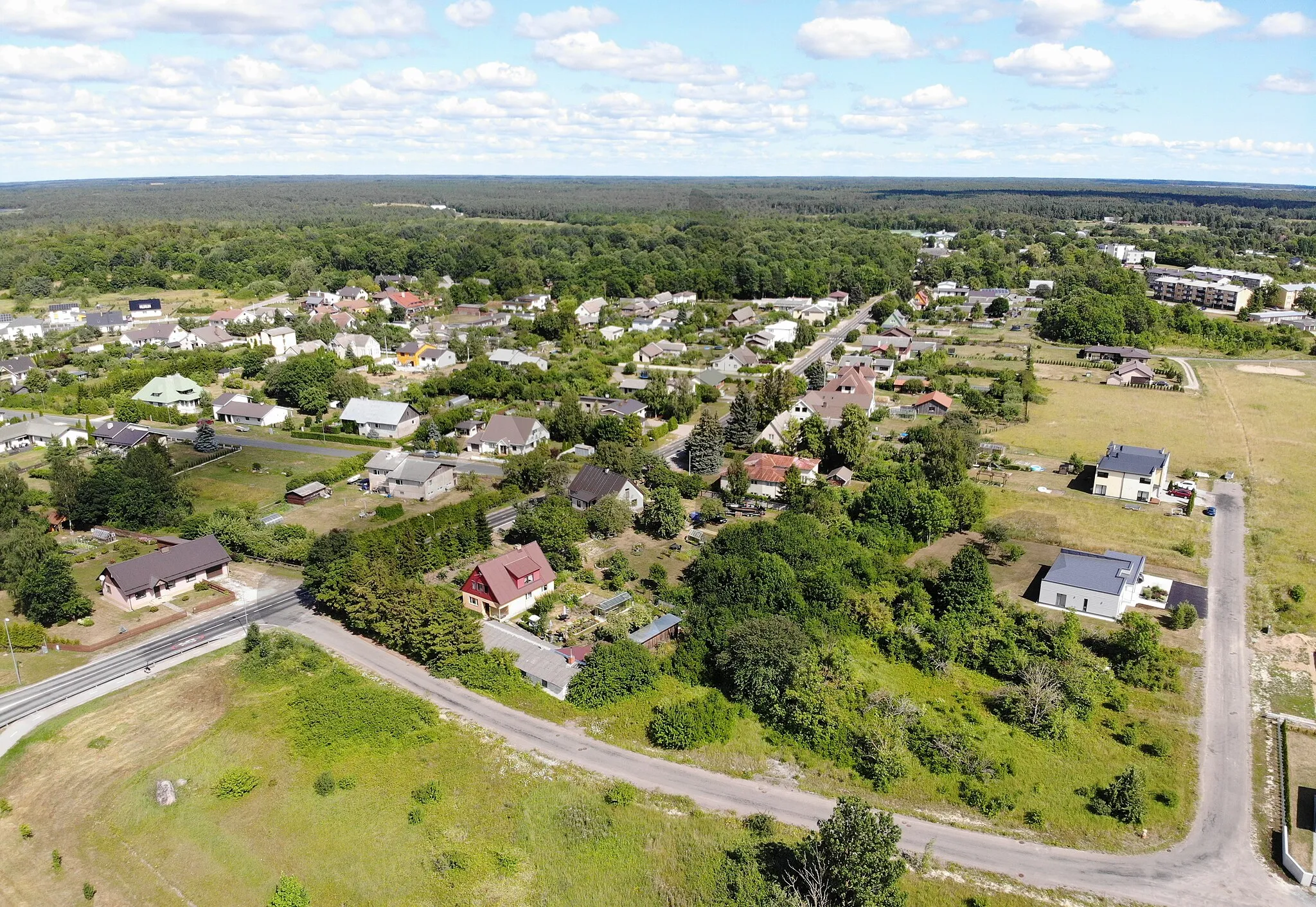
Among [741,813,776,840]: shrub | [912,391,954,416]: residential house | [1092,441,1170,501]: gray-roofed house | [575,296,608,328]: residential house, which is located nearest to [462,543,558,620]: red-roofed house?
[741,813,776,840]: shrub

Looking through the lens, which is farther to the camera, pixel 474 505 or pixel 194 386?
pixel 194 386

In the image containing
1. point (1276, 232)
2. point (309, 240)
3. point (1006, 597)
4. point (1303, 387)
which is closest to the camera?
point (1006, 597)

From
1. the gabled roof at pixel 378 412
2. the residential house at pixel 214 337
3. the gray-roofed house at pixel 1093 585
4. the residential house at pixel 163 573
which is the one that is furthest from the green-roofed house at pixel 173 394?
the gray-roofed house at pixel 1093 585

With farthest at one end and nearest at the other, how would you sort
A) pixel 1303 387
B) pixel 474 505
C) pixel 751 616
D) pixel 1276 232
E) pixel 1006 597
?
pixel 1276 232 < pixel 1303 387 < pixel 474 505 < pixel 1006 597 < pixel 751 616

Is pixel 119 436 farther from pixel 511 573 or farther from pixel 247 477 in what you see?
pixel 511 573

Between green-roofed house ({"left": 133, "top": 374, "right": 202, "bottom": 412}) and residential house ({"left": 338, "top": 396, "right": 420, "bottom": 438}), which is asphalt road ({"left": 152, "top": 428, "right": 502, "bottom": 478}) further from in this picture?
green-roofed house ({"left": 133, "top": 374, "right": 202, "bottom": 412})

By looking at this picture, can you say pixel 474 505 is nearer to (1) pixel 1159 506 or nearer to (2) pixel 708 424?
(2) pixel 708 424

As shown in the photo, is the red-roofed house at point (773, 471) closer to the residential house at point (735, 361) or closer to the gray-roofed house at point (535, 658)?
the gray-roofed house at point (535, 658)

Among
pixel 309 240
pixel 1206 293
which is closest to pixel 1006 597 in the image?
pixel 1206 293
